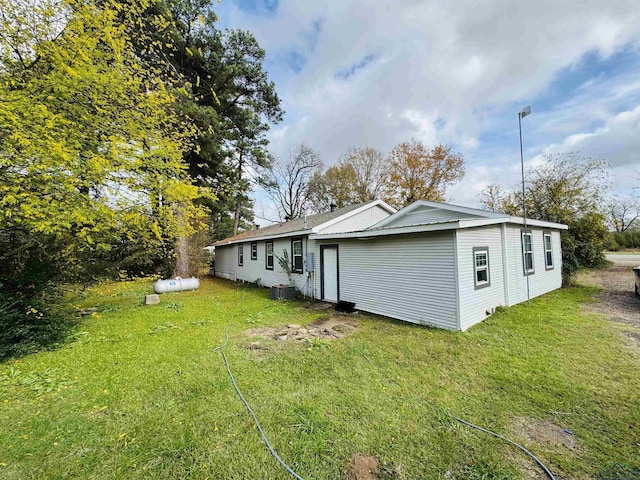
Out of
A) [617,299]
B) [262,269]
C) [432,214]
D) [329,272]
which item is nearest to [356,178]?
[262,269]

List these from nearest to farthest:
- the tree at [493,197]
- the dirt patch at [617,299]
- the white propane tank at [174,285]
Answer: the dirt patch at [617,299] < the white propane tank at [174,285] < the tree at [493,197]

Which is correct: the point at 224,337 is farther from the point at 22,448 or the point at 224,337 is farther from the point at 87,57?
the point at 87,57

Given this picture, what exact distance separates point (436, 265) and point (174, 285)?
1092cm

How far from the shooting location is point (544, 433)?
102 inches

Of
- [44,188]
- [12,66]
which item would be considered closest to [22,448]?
[44,188]

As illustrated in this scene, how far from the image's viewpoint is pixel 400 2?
7.23m

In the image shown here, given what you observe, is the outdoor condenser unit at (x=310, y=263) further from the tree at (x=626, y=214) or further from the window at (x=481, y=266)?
the tree at (x=626, y=214)

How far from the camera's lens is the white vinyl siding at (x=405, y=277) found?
18.7ft

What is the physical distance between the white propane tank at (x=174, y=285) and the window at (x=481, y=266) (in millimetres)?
11499

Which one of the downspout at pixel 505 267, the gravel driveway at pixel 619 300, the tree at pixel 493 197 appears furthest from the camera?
the tree at pixel 493 197

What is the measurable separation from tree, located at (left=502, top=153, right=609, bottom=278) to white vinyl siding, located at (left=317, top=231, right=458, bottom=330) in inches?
344

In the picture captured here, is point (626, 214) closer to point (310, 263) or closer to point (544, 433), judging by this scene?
point (310, 263)

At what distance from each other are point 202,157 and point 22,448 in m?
12.1

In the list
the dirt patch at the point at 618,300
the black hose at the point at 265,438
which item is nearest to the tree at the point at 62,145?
the black hose at the point at 265,438
